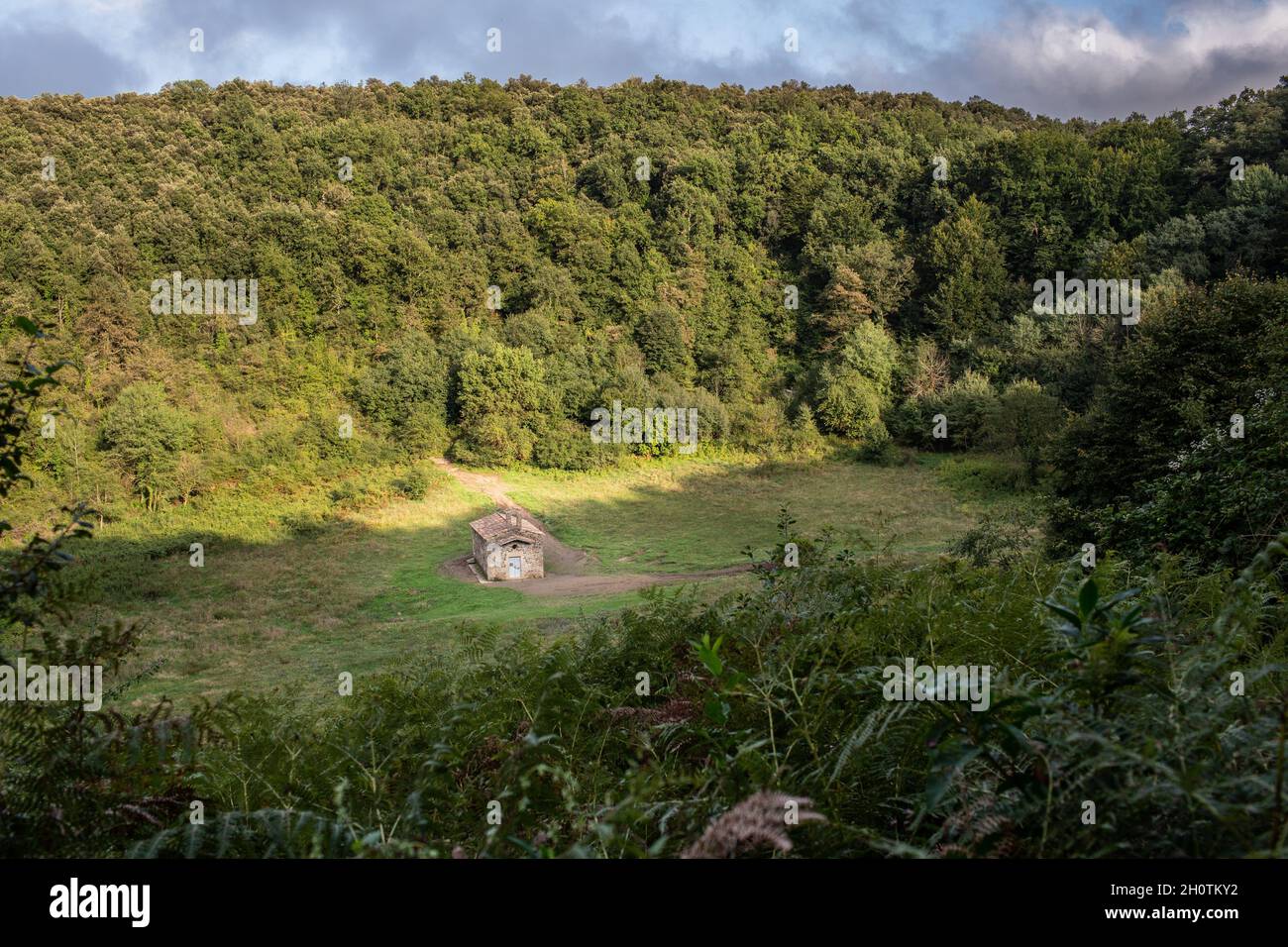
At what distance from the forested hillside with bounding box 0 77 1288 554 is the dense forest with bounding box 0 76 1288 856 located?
218 mm

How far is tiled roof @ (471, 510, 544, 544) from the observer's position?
23844mm

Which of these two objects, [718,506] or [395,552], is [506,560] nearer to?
[395,552]

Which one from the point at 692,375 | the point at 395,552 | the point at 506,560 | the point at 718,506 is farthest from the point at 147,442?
the point at 692,375

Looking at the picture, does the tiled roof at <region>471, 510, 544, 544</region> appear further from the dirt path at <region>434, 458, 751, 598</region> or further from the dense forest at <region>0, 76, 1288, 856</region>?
the dense forest at <region>0, 76, 1288, 856</region>

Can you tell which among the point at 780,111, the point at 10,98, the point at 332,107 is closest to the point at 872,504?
the point at 780,111

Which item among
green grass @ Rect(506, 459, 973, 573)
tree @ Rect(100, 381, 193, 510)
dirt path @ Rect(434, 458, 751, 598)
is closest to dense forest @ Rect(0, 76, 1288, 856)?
tree @ Rect(100, 381, 193, 510)

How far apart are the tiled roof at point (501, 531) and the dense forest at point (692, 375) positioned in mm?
8342

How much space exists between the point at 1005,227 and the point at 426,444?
3372cm

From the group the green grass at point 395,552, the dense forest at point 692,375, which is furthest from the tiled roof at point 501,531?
the dense forest at point 692,375

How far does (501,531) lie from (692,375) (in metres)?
23.4

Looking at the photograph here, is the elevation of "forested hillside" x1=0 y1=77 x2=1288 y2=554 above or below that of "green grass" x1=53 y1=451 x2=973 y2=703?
above

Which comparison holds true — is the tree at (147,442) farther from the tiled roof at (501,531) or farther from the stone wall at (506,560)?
the stone wall at (506,560)

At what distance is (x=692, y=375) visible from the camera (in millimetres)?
45344
